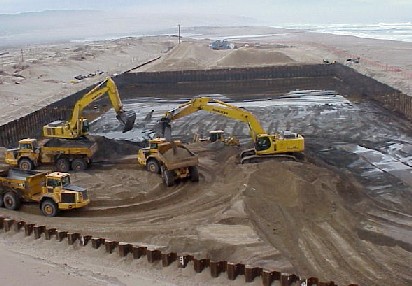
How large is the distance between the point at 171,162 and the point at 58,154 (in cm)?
581

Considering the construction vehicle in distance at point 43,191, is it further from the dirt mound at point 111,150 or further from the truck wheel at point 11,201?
the dirt mound at point 111,150

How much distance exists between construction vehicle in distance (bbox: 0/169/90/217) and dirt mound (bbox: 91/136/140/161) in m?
6.08

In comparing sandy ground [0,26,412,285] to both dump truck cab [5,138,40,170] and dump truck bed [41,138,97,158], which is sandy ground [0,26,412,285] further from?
dump truck cab [5,138,40,170]

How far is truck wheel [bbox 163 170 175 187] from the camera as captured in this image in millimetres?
20734

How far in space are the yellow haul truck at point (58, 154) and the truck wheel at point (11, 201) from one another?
4.65 m

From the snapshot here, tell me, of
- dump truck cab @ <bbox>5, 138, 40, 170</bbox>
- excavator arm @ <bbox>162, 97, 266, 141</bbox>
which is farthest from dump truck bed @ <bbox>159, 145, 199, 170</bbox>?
dump truck cab @ <bbox>5, 138, 40, 170</bbox>

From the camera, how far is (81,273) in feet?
43.6

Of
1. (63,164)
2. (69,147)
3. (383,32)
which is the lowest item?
(63,164)

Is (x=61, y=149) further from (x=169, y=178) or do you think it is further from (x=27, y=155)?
(x=169, y=178)

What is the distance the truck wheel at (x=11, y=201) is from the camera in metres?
18.7

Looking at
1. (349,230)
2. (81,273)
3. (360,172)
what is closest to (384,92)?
(360,172)

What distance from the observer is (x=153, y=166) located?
73.3ft

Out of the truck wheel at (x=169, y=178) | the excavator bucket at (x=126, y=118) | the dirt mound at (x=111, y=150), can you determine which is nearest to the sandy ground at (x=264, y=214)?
the dirt mound at (x=111, y=150)

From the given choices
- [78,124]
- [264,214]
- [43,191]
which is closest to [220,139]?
→ [78,124]
